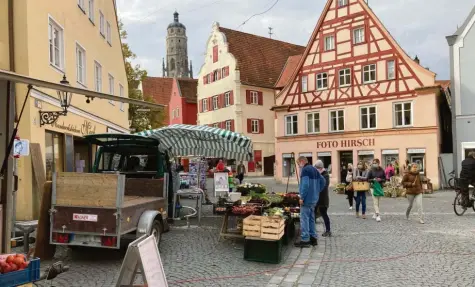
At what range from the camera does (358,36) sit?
29.1 metres

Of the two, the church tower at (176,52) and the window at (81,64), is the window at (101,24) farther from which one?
the church tower at (176,52)

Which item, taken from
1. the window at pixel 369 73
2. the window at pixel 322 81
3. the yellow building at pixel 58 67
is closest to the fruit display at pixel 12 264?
the yellow building at pixel 58 67

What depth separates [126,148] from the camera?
1132 centimetres

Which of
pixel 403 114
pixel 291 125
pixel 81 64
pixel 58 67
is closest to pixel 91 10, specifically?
pixel 81 64

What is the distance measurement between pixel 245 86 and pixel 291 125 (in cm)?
1130

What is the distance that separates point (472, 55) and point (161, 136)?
1925 cm

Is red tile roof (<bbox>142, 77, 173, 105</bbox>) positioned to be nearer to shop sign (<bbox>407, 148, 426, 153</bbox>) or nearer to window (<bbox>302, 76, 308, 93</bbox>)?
window (<bbox>302, 76, 308, 93</bbox>)

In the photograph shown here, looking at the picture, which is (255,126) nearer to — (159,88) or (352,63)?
(352,63)

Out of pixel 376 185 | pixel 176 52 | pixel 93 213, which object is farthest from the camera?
pixel 176 52

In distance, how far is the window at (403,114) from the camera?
87.9 ft

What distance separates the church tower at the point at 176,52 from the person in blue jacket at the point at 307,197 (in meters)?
101

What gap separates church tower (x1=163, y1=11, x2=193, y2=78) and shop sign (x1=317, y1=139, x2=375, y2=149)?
81.5 m

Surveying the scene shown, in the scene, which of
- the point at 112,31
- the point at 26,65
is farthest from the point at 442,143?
the point at 26,65

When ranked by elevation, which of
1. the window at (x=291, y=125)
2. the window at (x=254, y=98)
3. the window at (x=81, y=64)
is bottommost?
the window at (x=291, y=125)
